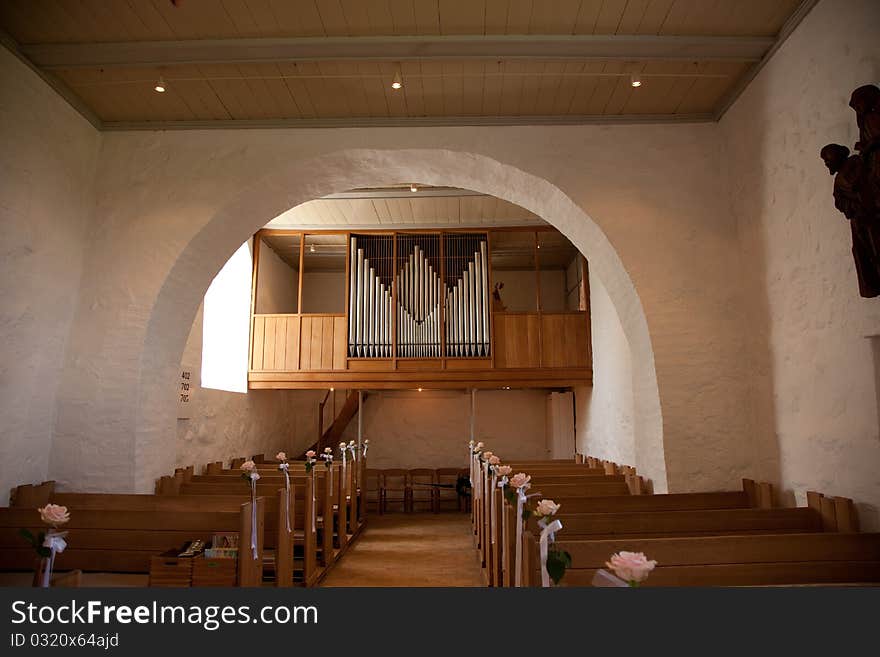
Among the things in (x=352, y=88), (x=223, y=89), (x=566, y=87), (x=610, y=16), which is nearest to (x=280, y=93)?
(x=223, y=89)

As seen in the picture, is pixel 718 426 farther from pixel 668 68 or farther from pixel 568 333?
pixel 568 333

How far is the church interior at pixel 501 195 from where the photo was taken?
11.4 ft

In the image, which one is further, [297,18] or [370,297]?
[370,297]

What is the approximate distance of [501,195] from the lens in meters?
5.77

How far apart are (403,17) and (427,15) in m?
0.16

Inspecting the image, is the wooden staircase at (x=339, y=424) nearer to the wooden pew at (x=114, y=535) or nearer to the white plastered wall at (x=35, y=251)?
the white plastered wall at (x=35, y=251)

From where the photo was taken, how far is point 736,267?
15.8 ft

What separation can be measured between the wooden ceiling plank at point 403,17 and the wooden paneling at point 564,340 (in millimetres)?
5326

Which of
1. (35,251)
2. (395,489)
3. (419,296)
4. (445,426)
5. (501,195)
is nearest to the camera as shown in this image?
(35,251)

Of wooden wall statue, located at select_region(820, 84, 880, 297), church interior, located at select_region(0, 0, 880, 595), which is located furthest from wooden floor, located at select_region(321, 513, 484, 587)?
wooden wall statue, located at select_region(820, 84, 880, 297)

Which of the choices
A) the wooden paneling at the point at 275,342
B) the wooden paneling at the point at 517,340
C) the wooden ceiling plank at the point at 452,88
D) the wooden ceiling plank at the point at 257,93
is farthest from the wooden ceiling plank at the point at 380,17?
the wooden paneling at the point at 275,342

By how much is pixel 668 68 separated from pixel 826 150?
1678 millimetres

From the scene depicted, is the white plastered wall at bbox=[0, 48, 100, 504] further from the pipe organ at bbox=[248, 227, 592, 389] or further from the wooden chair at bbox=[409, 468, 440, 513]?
the wooden chair at bbox=[409, 468, 440, 513]

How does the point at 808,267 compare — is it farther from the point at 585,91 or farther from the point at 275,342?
the point at 275,342
